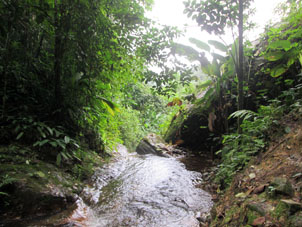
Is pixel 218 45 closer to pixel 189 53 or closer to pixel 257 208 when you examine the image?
pixel 189 53

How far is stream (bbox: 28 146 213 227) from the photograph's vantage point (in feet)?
6.86

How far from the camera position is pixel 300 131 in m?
2.06

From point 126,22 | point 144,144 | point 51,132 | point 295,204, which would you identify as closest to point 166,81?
point 126,22

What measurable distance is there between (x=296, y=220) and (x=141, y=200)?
2.00 meters

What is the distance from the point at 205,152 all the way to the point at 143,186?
3.20 m

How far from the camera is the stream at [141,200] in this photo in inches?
82.3

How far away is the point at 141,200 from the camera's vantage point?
2.65 meters

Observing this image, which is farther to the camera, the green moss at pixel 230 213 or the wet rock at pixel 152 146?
the wet rock at pixel 152 146

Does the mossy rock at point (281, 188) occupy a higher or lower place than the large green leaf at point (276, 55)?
lower

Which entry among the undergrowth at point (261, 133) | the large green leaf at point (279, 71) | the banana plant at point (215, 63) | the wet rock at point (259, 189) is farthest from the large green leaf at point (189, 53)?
the wet rock at point (259, 189)

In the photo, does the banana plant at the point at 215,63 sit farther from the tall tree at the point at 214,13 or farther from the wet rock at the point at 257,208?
the wet rock at the point at 257,208

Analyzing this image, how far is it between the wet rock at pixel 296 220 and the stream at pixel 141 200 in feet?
3.80

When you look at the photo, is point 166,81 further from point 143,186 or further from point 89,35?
point 143,186

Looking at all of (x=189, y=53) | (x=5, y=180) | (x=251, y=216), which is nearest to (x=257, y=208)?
(x=251, y=216)
